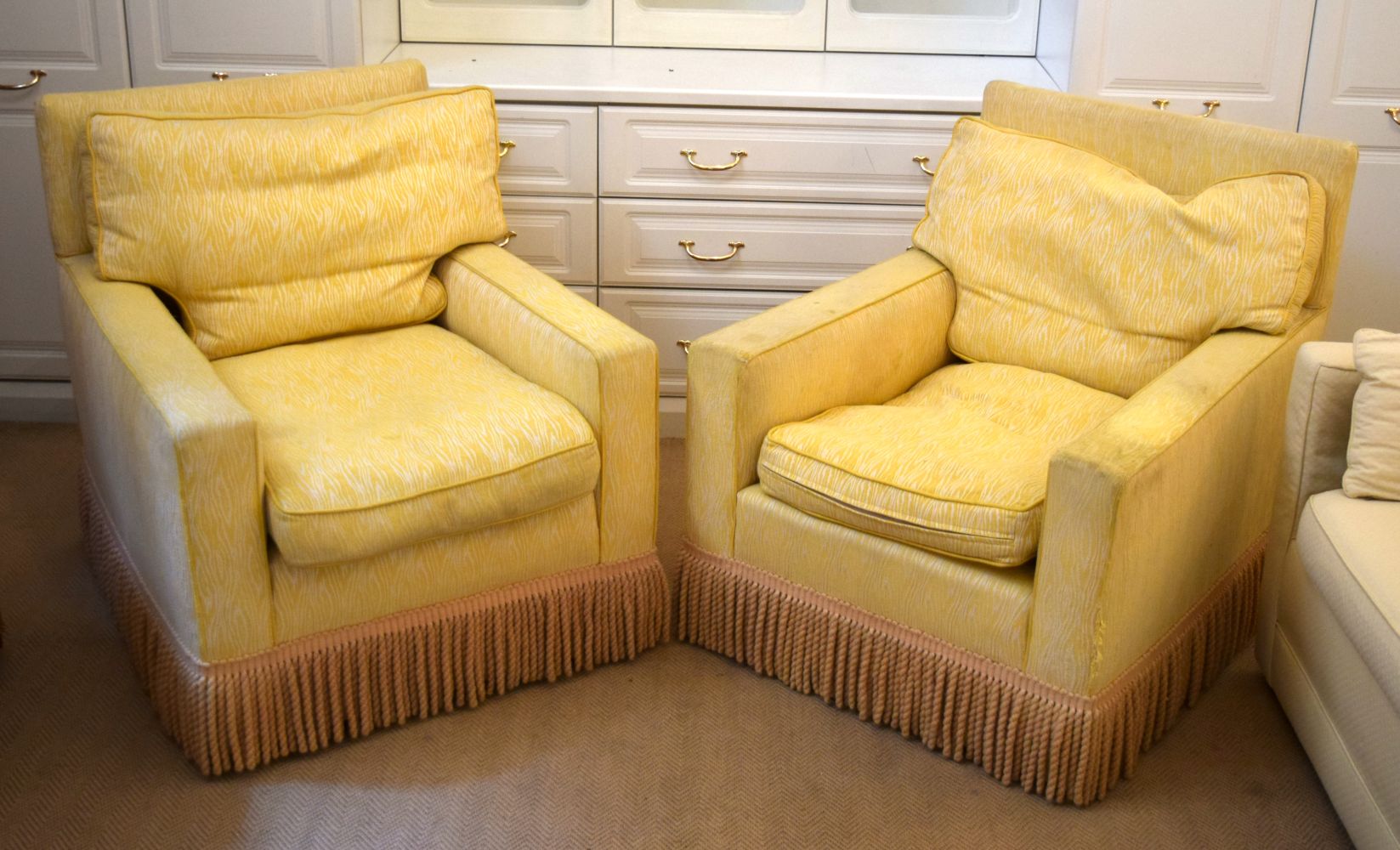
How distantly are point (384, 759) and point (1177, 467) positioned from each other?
1.20m

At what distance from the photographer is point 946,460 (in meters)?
1.98

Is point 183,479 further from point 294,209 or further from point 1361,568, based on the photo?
point 1361,568

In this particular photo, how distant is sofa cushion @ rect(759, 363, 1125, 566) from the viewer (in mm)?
1884

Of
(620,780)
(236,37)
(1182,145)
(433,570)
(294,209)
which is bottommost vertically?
(620,780)

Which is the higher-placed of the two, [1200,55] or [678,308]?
[1200,55]

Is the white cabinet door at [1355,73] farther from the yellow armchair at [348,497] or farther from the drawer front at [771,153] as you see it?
the yellow armchair at [348,497]

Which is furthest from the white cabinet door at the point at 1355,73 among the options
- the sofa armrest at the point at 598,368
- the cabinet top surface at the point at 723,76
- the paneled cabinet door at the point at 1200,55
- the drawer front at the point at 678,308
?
the sofa armrest at the point at 598,368

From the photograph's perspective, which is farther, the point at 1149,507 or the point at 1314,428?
the point at 1314,428

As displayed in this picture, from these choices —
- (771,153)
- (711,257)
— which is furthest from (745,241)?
(771,153)

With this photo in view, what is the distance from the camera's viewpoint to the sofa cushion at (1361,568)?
1.69m

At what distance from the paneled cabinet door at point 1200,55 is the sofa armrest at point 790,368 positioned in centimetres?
74

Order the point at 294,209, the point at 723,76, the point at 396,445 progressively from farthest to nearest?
the point at 723,76
the point at 294,209
the point at 396,445

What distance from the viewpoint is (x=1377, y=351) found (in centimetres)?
188

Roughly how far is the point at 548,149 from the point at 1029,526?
4.74 feet
